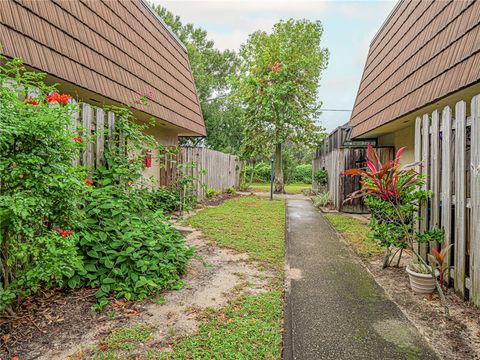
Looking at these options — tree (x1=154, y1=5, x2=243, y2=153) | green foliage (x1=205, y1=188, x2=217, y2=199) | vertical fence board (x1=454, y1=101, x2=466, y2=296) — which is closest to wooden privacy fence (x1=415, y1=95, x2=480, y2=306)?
vertical fence board (x1=454, y1=101, x2=466, y2=296)

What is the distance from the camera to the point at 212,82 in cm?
2411

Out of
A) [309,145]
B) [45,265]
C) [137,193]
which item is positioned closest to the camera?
[45,265]

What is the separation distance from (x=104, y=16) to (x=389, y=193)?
6.20 m

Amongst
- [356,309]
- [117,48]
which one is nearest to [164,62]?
[117,48]

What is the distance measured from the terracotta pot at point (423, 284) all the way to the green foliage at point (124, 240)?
2.58 metres

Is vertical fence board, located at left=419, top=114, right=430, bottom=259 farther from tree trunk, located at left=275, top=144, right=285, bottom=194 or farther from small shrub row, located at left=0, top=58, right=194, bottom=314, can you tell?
tree trunk, located at left=275, top=144, right=285, bottom=194

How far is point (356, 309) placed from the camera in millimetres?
2738

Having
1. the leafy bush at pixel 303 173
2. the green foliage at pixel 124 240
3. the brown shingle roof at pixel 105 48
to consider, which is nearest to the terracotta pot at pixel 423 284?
the green foliage at pixel 124 240

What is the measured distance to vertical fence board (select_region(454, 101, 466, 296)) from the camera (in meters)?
2.87

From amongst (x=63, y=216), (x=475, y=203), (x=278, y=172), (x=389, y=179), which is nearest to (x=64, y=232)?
(x=63, y=216)

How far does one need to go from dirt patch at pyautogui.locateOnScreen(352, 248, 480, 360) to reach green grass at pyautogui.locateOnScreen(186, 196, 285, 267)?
1.47 m

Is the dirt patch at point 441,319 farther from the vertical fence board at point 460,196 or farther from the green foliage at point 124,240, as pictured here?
the green foliage at point 124,240

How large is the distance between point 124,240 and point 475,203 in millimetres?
3442

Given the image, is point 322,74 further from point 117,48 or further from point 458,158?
point 458,158
